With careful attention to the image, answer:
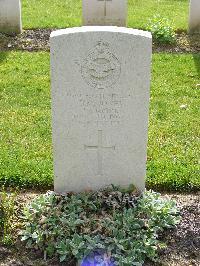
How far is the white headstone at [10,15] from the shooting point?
31.9 feet

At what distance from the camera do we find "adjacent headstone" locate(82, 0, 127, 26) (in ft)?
32.5

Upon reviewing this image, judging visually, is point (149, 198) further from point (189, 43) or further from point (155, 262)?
point (189, 43)

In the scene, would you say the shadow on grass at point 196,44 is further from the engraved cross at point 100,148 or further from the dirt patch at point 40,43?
the engraved cross at point 100,148

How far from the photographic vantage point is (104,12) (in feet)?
32.8

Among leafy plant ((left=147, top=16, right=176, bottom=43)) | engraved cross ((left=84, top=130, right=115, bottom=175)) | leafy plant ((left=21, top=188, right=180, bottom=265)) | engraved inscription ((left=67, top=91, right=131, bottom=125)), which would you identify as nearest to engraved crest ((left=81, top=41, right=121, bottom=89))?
engraved inscription ((left=67, top=91, right=131, bottom=125))

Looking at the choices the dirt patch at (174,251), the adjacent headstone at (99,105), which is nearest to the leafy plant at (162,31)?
the adjacent headstone at (99,105)

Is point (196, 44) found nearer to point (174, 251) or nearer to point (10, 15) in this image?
point (10, 15)

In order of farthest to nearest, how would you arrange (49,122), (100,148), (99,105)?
(49,122) → (100,148) → (99,105)

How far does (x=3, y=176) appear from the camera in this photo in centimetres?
530

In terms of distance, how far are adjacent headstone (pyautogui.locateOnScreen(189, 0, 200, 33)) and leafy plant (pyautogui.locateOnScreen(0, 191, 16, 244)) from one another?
6.51 meters

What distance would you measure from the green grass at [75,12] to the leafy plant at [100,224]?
248 inches

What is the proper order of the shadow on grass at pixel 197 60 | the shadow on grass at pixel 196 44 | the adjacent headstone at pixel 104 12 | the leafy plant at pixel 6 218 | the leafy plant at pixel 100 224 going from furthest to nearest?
the adjacent headstone at pixel 104 12 → the shadow on grass at pixel 196 44 → the shadow on grass at pixel 197 60 → the leafy plant at pixel 6 218 → the leafy plant at pixel 100 224

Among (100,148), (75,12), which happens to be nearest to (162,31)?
(75,12)

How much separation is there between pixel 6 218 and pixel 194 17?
6.72 m
